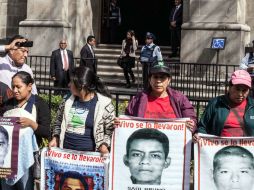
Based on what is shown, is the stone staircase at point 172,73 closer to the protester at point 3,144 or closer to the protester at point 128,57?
the protester at point 128,57

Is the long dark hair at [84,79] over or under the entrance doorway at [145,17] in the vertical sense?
under

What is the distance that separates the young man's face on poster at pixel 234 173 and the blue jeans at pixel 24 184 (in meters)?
2.15

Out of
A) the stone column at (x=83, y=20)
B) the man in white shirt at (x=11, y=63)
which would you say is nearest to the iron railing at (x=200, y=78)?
the stone column at (x=83, y=20)

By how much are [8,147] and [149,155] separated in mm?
1625

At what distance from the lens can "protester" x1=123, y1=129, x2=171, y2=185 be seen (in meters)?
6.11

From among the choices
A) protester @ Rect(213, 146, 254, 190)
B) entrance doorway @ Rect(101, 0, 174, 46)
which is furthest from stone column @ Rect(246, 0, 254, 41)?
protester @ Rect(213, 146, 254, 190)

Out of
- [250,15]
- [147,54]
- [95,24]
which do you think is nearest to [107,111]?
[147,54]

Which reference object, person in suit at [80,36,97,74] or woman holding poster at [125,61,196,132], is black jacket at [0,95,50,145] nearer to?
woman holding poster at [125,61,196,132]

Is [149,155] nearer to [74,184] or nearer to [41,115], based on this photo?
[74,184]

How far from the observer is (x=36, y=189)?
711 cm

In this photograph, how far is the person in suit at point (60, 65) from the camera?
16250 millimetres

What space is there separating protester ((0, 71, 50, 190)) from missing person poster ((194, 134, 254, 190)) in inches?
69.8

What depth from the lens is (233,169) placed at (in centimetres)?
600

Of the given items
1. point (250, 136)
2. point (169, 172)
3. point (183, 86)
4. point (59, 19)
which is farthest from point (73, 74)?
point (59, 19)
